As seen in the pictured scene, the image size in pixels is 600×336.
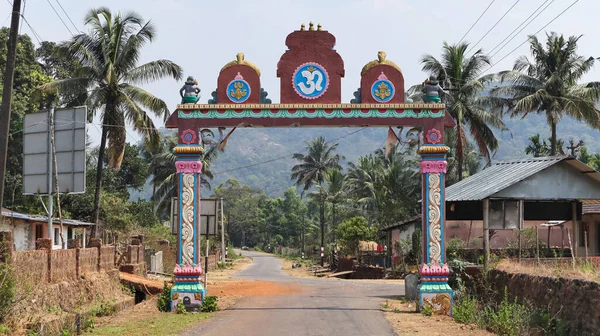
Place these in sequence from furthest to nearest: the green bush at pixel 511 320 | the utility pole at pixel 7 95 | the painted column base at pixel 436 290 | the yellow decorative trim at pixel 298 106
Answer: the yellow decorative trim at pixel 298 106
the painted column base at pixel 436 290
the utility pole at pixel 7 95
the green bush at pixel 511 320

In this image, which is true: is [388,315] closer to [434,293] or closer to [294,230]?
[434,293]

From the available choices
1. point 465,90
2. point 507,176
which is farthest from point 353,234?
point 507,176

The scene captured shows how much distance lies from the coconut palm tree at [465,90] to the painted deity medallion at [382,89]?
21.5 m

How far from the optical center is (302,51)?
58.6 feet

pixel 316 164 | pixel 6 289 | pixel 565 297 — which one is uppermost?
pixel 316 164

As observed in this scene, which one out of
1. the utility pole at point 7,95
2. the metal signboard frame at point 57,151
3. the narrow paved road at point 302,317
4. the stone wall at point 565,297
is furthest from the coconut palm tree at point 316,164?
the stone wall at point 565,297

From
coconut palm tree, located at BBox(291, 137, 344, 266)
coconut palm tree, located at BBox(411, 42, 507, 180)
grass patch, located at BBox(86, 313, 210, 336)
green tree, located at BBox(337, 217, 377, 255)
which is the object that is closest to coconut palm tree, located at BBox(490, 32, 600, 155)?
coconut palm tree, located at BBox(411, 42, 507, 180)

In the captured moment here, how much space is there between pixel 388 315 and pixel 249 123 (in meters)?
5.44

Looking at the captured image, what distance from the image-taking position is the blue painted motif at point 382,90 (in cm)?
1783

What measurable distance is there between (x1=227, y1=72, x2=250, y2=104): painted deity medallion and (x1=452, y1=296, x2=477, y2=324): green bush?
6839mm

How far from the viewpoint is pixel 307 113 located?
17719mm

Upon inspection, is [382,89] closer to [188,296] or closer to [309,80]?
[309,80]

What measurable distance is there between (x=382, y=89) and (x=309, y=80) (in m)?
1.74

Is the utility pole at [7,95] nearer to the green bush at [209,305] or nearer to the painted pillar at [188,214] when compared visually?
the painted pillar at [188,214]
